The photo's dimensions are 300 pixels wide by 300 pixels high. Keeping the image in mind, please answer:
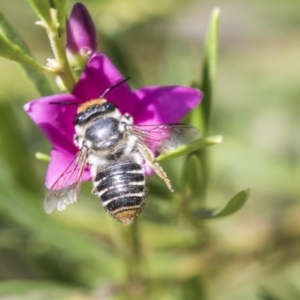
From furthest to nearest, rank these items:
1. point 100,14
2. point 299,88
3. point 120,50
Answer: point 299,88 < point 100,14 < point 120,50

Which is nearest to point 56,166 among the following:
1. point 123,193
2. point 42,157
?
point 42,157

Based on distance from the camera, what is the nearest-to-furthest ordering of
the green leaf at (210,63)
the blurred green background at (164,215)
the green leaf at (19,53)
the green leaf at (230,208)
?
the green leaf at (19,53) → the green leaf at (230,208) → the green leaf at (210,63) → the blurred green background at (164,215)

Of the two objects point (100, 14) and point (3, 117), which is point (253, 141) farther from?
point (3, 117)

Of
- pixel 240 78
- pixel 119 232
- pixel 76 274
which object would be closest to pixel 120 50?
pixel 119 232

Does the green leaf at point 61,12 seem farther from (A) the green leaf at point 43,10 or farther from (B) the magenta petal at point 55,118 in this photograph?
(B) the magenta petal at point 55,118

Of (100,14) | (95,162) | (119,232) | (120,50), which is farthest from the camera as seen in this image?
(100,14)

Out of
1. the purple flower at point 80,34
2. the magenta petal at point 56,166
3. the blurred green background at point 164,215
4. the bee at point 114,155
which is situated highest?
the purple flower at point 80,34

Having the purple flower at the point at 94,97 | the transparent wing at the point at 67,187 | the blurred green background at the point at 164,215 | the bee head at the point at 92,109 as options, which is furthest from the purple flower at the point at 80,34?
the blurred green background at the point at 164,215
